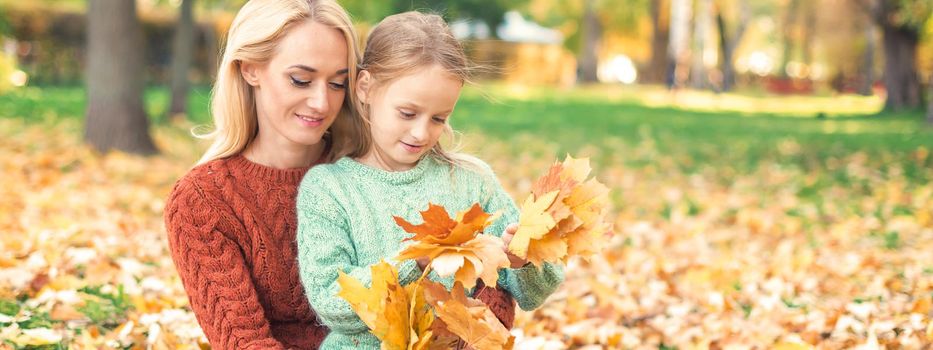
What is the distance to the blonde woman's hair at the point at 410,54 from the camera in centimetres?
218

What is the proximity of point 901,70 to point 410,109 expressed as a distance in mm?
19029

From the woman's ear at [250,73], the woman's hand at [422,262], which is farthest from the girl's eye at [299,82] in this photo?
the woman's hand at [422,262]

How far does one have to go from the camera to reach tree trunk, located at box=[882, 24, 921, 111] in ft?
60.3

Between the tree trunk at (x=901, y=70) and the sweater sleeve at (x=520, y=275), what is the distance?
1781cm

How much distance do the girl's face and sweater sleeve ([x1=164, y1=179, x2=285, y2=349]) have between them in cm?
48

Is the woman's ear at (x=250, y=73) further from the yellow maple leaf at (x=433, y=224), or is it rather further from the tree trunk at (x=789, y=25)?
the tree trunk at (x=789, y=25)

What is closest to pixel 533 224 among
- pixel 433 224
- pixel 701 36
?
pixel 433 224

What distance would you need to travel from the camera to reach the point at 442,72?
2176mm

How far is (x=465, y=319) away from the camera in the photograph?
184cm

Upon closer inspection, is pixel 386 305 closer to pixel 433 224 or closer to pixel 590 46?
pixel 433 224

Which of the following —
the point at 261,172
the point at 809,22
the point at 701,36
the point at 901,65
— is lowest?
the point at 901,65

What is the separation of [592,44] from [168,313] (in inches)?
1329

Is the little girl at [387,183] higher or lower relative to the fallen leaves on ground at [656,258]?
higher

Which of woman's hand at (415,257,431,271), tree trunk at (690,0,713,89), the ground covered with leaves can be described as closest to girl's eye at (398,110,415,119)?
woman's hand at (415,257,431,271)
